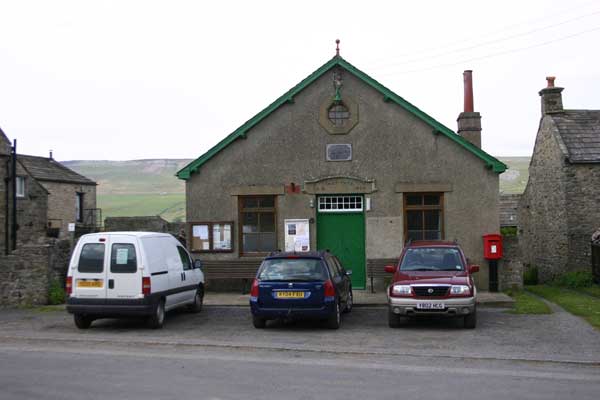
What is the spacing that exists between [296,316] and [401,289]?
7.12 feet

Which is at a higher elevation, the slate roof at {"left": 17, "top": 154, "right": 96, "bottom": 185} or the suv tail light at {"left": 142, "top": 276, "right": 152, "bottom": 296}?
the slate roof at {"left": 17, "top": 154, "right": 96, "bottom": 185}

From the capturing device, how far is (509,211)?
34.0 metres

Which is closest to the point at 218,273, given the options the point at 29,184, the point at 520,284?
the point at 520,284

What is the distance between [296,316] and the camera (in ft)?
42.4

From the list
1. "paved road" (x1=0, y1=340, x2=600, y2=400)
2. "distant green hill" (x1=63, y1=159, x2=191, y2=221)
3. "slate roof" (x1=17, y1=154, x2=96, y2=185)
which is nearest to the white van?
"paved road" (x1=0, y1=340, x2=600, y2=400)

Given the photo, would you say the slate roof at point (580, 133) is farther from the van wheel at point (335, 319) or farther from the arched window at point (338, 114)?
the van wheel at point (335, 319)

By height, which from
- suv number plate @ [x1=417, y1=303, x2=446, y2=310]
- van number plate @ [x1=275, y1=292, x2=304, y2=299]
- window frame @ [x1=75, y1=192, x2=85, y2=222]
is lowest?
suv number plate @ [x1=417, y1=303, x2=446, y2=310]

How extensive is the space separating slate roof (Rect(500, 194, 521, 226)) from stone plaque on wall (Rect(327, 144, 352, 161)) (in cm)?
1633

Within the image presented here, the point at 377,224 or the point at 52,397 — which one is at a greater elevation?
the point at 377,224

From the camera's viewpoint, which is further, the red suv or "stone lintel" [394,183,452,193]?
"stone lintel" [394,183,452,193]

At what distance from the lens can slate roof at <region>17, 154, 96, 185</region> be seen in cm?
4150

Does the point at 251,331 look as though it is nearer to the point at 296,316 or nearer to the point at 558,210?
the point at 296,316

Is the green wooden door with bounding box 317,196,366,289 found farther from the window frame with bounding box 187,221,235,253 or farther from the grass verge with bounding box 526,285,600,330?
the grass verge with bounding box 526,285,600,330

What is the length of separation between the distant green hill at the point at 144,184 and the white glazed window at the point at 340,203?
171 feet
